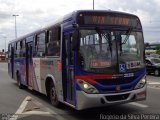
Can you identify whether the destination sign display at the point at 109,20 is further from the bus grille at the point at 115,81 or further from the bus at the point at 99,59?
the bus grille at the point at 115,81

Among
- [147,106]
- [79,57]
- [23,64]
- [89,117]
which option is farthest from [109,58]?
[23,64]

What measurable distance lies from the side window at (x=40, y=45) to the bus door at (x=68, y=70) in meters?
2.78

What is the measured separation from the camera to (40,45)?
13312 millimetres

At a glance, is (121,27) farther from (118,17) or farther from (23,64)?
(23,64)

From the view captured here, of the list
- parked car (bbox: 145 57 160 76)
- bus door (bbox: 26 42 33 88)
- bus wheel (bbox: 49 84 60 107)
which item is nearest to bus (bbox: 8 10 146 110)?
bus wheel (bbox: 49 84 60 107)

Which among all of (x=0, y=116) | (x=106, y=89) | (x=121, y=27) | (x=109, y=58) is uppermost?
(x=121, y=27)

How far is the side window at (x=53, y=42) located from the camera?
35.6ft

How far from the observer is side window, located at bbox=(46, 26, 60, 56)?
10.9m

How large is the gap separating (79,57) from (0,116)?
9.92 feet

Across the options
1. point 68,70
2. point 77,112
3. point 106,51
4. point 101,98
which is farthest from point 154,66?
point 101,98

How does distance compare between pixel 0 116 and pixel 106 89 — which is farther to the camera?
pixel 0 116

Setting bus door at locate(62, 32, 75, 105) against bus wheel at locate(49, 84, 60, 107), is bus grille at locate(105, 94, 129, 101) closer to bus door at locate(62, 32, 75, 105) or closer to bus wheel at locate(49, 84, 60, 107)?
bus door at locate(62, 32, 75, 105)

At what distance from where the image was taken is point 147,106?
35.8 ft

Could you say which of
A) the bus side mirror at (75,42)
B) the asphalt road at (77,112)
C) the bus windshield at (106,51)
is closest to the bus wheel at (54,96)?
the asphalt road at (77,112)
